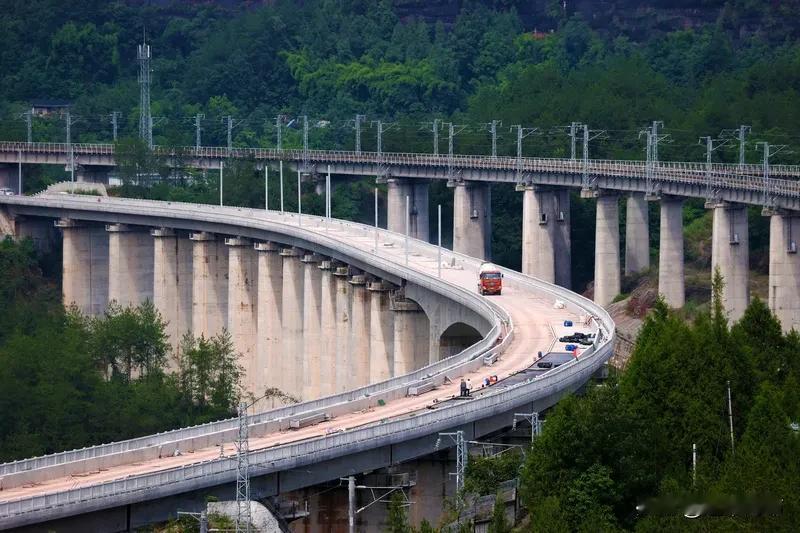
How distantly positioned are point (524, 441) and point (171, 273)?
2627 inches

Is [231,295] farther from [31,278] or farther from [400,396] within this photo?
[400,396]

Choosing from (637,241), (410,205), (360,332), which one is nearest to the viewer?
(360,332)

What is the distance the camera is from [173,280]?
448 ft

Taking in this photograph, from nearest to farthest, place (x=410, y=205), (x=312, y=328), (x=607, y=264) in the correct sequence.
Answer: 1. (x=312, y=328)
2. (x=607, y=264)
3. (x=410, y=205)

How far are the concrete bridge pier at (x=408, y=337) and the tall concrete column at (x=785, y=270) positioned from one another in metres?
17.4

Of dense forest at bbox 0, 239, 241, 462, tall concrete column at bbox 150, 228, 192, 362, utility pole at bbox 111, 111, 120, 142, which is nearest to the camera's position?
dense forest at bbox 0, 239, 241, 462

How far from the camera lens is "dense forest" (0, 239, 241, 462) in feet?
304

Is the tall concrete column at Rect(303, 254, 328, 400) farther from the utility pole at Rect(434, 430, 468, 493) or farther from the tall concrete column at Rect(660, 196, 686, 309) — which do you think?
the utility pole at Rect(434, 430, 468, 493)

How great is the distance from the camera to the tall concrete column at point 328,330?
117 m

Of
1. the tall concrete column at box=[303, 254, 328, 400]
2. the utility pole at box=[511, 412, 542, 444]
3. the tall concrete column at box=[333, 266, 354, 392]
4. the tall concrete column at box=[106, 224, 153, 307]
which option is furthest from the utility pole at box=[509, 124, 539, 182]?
the utility pole at box=[511, 412, 542, 444]

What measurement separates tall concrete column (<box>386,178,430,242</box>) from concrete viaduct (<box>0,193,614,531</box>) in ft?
53.9

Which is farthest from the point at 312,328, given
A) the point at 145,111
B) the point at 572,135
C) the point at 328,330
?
the point at 145,111

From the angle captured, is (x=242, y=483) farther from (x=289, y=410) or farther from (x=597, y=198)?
(x=597, y=198)

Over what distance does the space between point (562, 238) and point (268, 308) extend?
71.3ft
